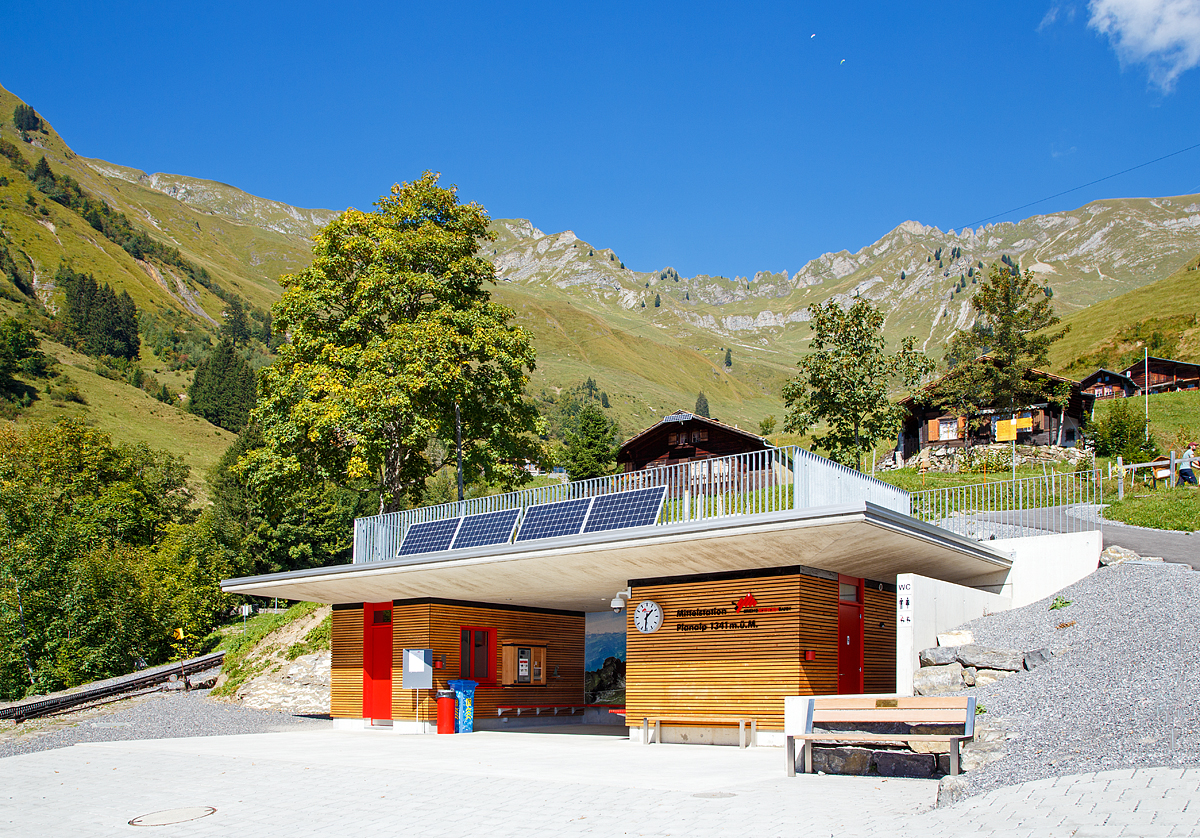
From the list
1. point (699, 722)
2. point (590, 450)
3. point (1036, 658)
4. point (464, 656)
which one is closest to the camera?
point (1036, 658)

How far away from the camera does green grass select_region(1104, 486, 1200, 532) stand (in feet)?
71.3

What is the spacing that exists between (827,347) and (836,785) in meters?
26.8

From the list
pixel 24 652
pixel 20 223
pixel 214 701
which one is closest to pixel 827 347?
pixel 214 701

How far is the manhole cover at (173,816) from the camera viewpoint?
8.53 meters

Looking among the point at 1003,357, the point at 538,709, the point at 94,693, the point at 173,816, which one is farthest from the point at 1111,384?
the point at 173,816

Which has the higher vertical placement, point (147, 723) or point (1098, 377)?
point (1098, 377)

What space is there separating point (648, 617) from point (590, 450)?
43.1 meters

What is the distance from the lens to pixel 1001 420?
44.7 meters

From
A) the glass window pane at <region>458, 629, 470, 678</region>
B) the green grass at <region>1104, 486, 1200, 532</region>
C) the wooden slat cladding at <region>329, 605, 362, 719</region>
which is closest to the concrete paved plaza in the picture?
the glass window pane at <region>458, 629, 470, 678</region>

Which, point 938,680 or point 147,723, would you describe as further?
point 147,723

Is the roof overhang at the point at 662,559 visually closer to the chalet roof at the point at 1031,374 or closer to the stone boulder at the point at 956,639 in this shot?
the stone boulder at the point at 956,639

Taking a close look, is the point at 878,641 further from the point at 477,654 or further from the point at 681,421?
the point at 681,421

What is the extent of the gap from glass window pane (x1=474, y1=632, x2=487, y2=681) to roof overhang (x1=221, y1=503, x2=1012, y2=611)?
1.00 meters

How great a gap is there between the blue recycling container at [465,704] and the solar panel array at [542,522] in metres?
3.76
